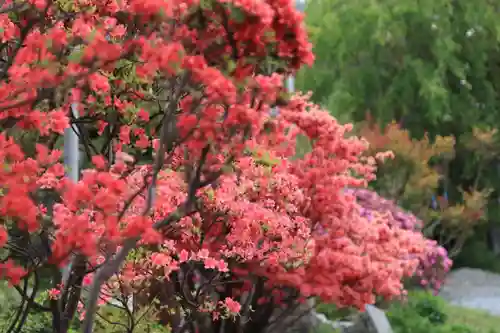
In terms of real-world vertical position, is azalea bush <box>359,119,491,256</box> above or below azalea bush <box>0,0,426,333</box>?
above

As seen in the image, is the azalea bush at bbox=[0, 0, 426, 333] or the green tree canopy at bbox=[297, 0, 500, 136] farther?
the green tree canopy at bbox=[297, 0, 500, 136]

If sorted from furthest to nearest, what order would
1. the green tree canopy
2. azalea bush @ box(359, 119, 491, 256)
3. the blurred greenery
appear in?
the green tree canopy
azalea bush @ box(359, 119, 491, 256)
the blurred greenery

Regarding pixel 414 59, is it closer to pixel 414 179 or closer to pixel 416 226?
pixel 414 179

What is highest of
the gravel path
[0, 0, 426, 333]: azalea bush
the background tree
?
the background tree

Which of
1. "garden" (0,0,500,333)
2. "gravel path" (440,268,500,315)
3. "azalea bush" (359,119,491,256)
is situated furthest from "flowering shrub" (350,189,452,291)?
"gravel path" (440,268,500,315)

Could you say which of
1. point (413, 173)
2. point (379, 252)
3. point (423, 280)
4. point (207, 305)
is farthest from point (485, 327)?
point (207, 305)

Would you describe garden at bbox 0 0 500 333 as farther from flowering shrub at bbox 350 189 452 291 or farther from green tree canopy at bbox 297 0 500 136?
green tree canopy at bbox 297 0 500 136

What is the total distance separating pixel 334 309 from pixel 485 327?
18.4ft

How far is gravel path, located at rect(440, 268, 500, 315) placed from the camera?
23578 mm

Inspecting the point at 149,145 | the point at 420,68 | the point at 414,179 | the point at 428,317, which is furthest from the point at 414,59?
the point at 149,145

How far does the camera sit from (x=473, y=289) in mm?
26469

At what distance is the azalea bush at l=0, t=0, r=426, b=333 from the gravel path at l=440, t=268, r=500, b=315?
1449 centimetres

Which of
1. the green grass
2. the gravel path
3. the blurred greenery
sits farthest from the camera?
the gravel path

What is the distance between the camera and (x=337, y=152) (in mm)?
10156
